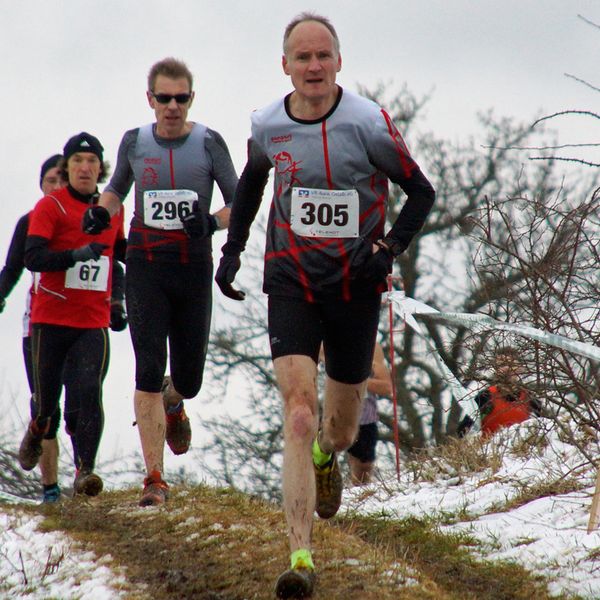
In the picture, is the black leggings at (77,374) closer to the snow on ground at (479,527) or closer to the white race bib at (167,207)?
the snow on ground at (479,527)

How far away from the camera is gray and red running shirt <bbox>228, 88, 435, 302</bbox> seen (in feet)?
17.3

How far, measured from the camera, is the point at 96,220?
721 centimetres

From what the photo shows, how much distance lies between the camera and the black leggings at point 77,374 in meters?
7.73

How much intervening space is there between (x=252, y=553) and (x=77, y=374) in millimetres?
2446

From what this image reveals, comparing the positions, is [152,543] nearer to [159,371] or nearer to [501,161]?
[159,371]

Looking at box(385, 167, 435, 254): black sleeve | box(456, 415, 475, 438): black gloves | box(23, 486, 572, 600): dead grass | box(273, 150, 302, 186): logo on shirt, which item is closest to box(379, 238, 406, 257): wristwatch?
box(385, 167, 435, 254): black sleeve

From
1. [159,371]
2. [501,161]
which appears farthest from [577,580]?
[501,161]

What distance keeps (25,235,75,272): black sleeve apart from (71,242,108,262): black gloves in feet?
0.15

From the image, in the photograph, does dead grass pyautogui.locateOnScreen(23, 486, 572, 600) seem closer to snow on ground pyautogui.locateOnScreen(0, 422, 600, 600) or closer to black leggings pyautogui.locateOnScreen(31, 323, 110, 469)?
snow on ground pyautogui.locateOnScreen(0, 422, 600, 600)

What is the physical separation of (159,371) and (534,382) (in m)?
2.23

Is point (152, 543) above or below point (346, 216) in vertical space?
below

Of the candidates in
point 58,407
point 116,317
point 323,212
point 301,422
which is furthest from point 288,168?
point 116,317

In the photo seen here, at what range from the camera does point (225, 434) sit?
2158 cm

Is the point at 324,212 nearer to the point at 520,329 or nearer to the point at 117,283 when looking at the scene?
the point at 520,329
